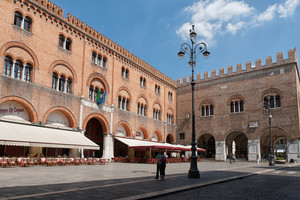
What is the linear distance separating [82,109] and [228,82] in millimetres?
19322

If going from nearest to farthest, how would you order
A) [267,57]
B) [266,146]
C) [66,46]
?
1. [66,46]
2. [267,57]
3. [266,146]

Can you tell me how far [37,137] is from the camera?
1606 centimetres

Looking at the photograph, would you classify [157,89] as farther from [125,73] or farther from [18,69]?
Result: [18,69]

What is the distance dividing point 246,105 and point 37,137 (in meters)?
23.5

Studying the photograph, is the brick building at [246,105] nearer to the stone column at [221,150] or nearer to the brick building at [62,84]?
the stone column at [221,150]

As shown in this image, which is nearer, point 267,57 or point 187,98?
point 267,57

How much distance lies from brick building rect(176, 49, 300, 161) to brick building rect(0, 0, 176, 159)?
820 cm

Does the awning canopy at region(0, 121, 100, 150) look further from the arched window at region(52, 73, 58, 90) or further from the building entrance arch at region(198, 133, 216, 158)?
the building entrance arch at region(198, 133, 216, 158)

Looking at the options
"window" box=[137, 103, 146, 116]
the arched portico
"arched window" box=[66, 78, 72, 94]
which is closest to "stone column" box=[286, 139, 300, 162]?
"window" box=[137, 103, 146, 116]

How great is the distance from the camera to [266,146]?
3988cm

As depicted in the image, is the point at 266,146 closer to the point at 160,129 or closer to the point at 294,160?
the point at 294,160

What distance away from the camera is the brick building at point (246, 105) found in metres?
27.9

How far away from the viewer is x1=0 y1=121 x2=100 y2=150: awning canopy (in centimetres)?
1462

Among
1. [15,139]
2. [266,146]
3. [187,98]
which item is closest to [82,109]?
[15,139]
